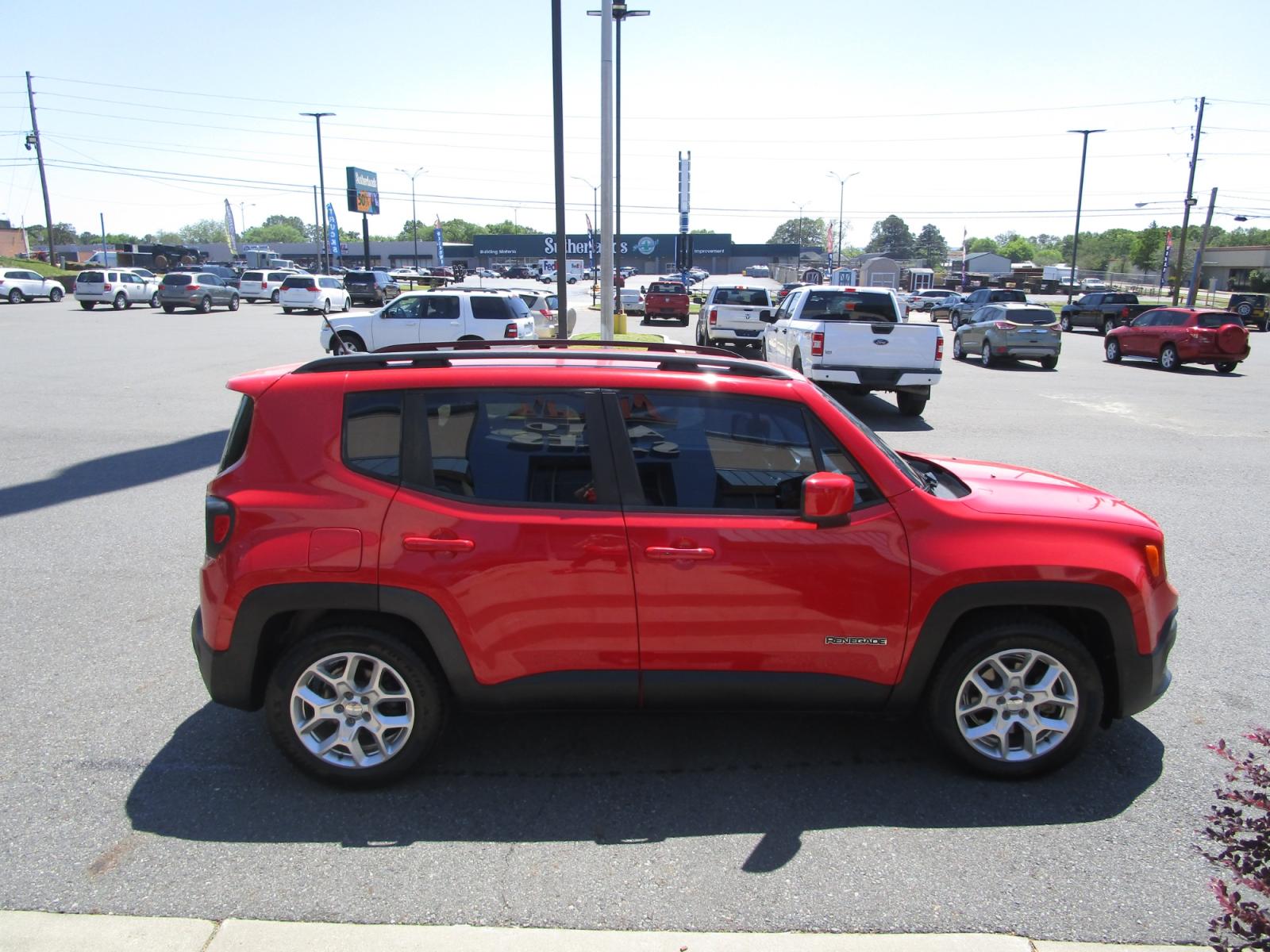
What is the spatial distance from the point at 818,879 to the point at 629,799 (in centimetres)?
82

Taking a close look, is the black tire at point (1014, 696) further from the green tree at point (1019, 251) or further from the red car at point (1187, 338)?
the green tree at point (1019, 251)

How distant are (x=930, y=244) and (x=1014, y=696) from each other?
201 m

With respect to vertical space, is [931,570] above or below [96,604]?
above

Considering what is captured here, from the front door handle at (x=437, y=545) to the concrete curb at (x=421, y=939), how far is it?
1310mm

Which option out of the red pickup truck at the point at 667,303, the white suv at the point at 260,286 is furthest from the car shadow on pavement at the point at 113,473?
the white suv at the point at 260,286

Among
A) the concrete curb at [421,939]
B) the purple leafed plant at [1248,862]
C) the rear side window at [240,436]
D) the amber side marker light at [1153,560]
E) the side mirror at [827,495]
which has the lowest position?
the concrete curb at [421,939]

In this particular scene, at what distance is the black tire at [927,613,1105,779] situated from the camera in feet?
12.0

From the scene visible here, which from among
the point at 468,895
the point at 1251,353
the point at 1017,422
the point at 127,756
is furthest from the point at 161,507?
the point at 1251,353

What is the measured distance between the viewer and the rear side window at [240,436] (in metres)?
3.75

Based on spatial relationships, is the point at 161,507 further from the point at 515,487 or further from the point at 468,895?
the point at 468,895

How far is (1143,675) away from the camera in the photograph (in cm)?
372

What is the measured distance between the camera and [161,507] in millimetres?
8070

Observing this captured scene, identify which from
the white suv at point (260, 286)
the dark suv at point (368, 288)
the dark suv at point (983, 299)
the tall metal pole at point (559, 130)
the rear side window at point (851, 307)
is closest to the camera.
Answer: the rear side window at point (851, 307)

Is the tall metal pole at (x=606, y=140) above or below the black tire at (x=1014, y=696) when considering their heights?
above
